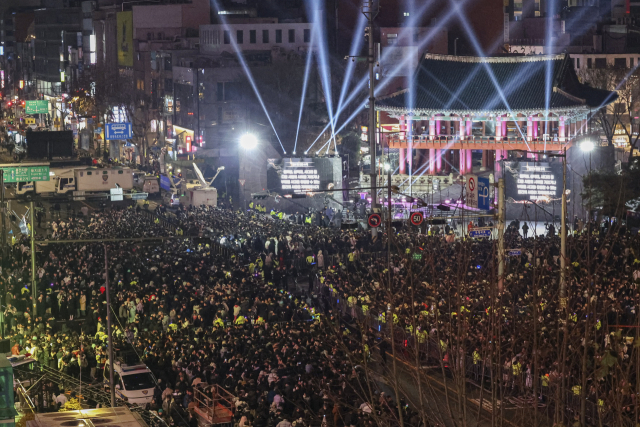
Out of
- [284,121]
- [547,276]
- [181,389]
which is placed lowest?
[181,389]

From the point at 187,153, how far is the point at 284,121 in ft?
21.9

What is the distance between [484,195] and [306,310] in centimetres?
702

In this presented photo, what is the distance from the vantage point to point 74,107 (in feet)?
259

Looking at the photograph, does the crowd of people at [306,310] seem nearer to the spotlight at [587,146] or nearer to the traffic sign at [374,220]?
the traffic sign at [374,220]

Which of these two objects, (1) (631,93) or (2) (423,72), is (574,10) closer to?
(1) (631,93)

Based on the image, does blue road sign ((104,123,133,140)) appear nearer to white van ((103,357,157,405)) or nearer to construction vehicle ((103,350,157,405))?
construction vehicle ((103,350,157,405))

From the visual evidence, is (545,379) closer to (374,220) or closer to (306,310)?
(306,310)

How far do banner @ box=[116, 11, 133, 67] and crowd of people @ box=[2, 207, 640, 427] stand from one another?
4462cm

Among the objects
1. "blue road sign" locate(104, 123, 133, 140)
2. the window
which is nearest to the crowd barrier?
"blue road sign" locate(104, 123, 133, 140)

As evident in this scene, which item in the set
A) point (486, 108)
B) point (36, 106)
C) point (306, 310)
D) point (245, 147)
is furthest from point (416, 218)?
point (486, 108)

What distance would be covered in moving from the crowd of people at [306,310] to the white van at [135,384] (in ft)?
0.99

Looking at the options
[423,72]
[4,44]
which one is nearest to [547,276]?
[423,72]

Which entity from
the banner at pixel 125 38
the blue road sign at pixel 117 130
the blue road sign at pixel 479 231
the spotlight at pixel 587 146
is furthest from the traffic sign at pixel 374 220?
the banner at pixel 125 38

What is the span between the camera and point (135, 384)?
20094 mm
